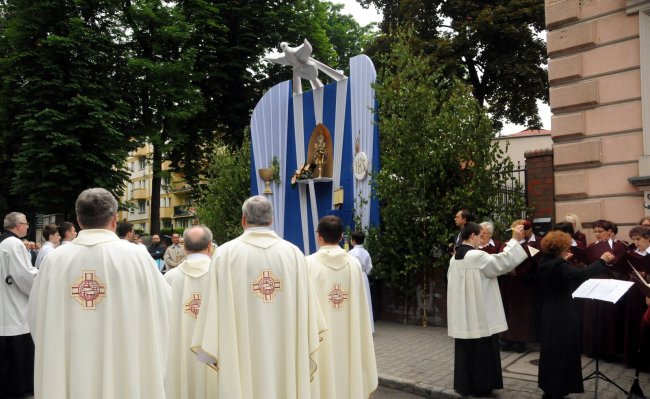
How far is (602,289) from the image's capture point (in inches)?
221

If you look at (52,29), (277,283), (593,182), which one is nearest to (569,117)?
(593,182)

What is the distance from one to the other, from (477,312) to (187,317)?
311 cm

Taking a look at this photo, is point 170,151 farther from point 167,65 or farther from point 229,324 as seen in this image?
point 229,324

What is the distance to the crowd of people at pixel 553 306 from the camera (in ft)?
19.4

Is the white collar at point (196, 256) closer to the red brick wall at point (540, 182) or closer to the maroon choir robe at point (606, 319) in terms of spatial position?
the maroon choir robe at point (606, 319)

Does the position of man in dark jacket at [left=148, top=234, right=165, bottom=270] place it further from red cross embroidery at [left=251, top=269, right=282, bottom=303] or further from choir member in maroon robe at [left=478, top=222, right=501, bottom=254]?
red cross embroidery at [left=251, top=269, right=282, bottom=303]

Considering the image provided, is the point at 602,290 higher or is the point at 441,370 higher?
the point at 602,290

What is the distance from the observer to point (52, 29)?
21031 millimetres

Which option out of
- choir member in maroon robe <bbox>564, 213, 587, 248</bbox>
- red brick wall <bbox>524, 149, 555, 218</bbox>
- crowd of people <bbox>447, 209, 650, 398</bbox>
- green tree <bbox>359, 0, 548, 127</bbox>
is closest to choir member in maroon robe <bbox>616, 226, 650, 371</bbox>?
crowd of people <bbox>447, 209, 650, 398</bbox>

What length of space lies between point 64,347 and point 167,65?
18353mm

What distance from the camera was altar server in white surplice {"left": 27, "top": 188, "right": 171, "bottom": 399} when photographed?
3887 mm

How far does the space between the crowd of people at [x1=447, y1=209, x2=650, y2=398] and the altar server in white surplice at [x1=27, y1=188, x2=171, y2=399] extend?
367 centimetres

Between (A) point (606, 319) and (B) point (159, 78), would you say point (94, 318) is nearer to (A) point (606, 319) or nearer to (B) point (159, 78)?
(A) point (606, 319)

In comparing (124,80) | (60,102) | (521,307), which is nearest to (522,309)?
(521,307)
